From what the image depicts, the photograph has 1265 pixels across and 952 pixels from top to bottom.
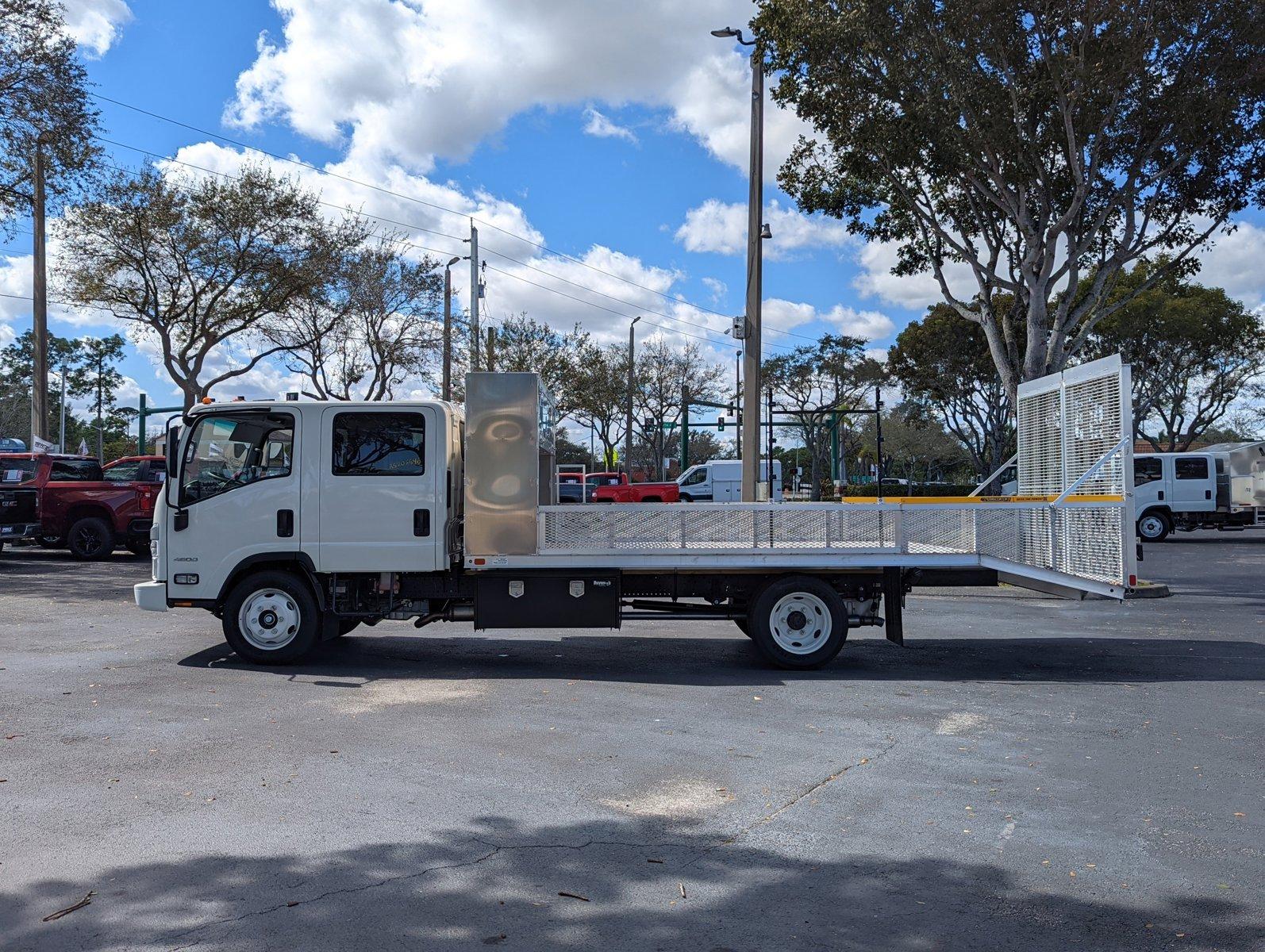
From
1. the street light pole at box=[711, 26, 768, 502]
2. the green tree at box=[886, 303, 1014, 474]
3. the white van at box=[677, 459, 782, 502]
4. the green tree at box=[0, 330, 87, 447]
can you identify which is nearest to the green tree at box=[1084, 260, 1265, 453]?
the green tree at box=[886, 303, 1014, 474]

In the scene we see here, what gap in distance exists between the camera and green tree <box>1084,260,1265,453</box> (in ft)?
122

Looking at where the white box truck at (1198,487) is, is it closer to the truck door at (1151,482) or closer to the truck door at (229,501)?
the truck door at (1151,482)

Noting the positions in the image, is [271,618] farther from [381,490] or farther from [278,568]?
[381,490]

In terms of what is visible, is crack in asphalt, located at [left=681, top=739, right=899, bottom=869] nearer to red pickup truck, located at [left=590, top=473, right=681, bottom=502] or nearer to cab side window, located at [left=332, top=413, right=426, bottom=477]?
cab side window, located at [left=332, top=413, right=426, bottom=477]

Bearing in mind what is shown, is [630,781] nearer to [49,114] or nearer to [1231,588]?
[1231,588]

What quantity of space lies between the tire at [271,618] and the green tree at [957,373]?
33942mm

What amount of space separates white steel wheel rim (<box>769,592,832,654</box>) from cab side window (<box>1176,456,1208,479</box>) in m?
22.6

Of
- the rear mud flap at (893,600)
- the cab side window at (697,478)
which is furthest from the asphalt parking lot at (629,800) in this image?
the cab side window at (697,478)

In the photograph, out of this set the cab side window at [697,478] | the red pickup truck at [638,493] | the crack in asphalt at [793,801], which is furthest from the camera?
the cab side window at [697,478]

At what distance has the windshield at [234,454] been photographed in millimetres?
9234

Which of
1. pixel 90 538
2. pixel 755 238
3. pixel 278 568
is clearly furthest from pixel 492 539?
pixel 90 538

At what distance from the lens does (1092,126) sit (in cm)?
1628

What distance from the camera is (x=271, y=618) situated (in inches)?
365

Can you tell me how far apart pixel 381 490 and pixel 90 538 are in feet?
45.9
